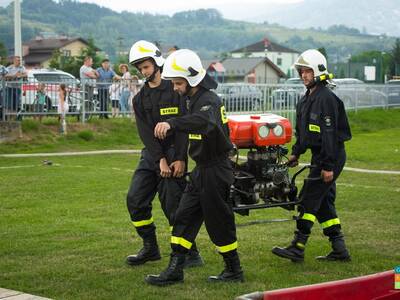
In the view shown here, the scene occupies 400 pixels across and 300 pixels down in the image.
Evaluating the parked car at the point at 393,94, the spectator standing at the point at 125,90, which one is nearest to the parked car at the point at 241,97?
the spectator standing at the point at 125,90

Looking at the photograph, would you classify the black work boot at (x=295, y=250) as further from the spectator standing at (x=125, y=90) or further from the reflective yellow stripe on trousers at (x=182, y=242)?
the spectator standing at (x=125, y=90)

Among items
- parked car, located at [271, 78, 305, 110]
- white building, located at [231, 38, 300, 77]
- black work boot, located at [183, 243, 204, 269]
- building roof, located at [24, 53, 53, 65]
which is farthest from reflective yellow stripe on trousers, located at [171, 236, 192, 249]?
white building, located at [231, 38, 300, 77]

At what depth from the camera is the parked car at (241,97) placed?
2570cm

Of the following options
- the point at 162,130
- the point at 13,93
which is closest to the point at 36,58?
the point at 13,93

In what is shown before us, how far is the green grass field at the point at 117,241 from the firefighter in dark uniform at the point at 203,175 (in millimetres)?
260

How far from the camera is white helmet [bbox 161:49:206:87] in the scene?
7539 mm

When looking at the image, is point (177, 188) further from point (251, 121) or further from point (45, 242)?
point (45, 242)

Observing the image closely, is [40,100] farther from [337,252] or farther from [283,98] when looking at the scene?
[337,252]

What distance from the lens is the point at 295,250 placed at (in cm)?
859

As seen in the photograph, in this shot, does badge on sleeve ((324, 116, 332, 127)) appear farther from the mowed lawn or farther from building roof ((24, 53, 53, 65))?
building roof ((24, 53, 53, 65))

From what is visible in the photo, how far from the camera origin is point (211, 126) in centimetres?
743

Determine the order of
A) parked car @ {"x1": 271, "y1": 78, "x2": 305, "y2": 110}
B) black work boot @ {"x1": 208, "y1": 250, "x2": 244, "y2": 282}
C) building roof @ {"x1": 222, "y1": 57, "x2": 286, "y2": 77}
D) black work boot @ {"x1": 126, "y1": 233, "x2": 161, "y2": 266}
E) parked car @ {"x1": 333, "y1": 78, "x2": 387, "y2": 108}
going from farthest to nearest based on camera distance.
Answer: building roof @ {"x1": 222, "y1": 57, "x2": 286, "y2": 77}, parked car @ {"x1": 333, "y1": 78, "x2": 387, "y2": 108}, parked car @ {"x1": 271, "y1": 78, "x2": 305, "y2": 110}, black work boot @ {"x1": 126, "y1": 233, "x2": 161, "y2": 266}, black work boot @ {"x1": 208, "y1": 250, "x2": 244, "y2": 282}

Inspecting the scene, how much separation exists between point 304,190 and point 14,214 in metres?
4.69

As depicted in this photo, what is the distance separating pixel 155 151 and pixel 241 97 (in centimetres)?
1772
